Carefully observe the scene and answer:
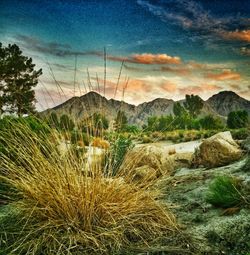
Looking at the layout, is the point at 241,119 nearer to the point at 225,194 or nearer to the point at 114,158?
the point at 225,194

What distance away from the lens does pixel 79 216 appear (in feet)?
12.0

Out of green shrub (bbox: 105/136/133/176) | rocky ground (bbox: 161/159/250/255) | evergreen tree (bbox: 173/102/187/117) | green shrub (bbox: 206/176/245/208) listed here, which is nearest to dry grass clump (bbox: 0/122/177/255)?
green shrub (bbox: 105/136/133/176)

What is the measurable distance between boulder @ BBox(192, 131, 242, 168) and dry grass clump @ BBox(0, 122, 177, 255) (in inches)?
150

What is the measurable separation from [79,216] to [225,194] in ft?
4.89

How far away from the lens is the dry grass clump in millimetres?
3395

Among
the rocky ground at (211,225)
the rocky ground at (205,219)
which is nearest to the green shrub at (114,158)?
the rocky ground at (205,219)

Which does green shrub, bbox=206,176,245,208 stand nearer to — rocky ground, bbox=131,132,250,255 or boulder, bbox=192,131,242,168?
rocky ground, bbox=131,132,250,255

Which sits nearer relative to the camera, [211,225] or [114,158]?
[211,225]

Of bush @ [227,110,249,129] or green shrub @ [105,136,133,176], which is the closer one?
green shrub @ [105,136,133,176]

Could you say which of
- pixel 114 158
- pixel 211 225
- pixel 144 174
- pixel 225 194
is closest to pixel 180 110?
pixel 144 174

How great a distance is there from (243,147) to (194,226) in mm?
4522

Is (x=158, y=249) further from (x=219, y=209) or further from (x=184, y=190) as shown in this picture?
(x=184, y=190)

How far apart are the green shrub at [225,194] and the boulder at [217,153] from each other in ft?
10.5

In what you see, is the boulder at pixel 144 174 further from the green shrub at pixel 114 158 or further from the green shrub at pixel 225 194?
the green shrub at pixel 225 194
